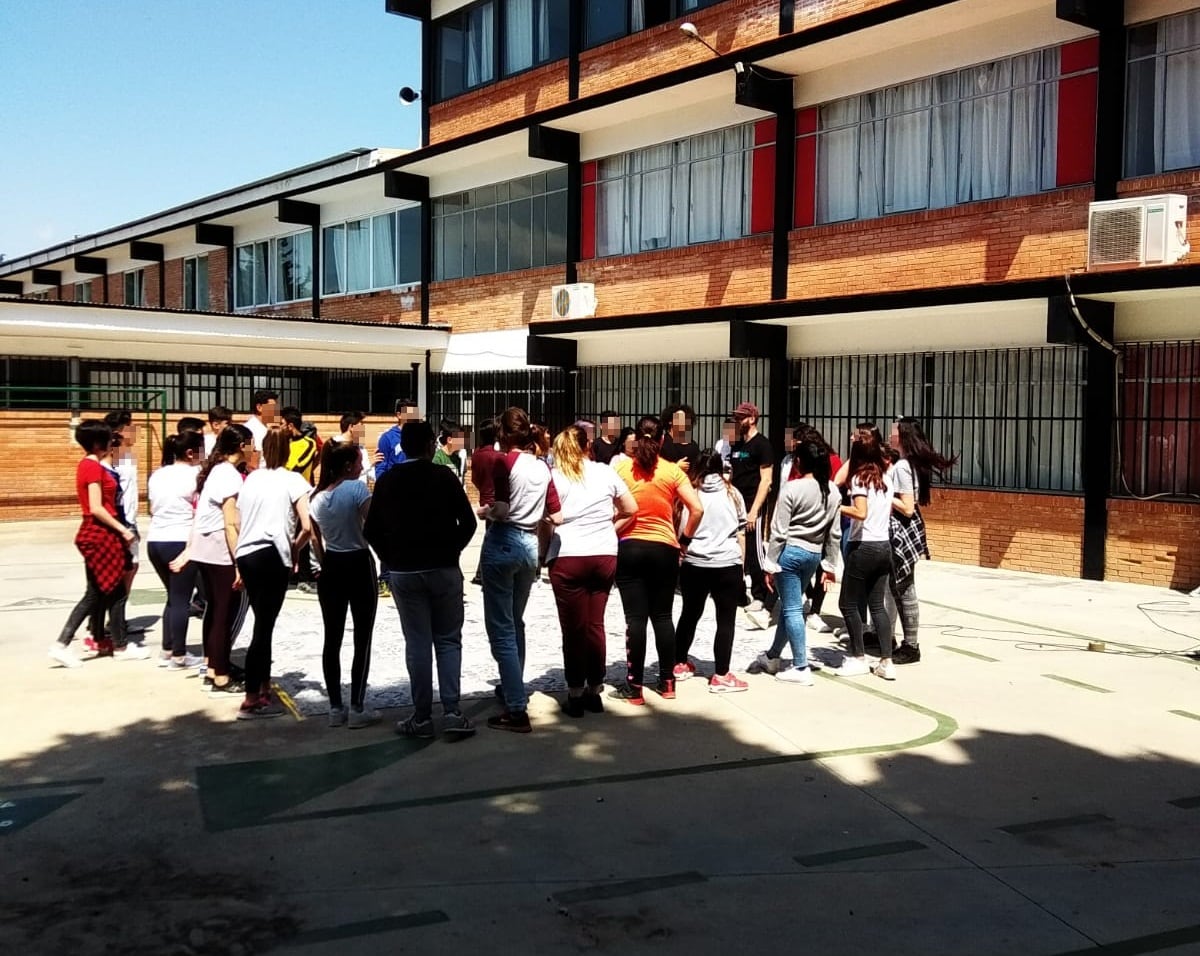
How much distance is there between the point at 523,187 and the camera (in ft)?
70.5

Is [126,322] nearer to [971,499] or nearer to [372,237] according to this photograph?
[372,237]

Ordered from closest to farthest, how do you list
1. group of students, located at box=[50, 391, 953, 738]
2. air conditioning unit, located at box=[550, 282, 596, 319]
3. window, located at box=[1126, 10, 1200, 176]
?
group of students, located at box=[50, 391, 953, 738] → window, located at box=[1126, 10, 1200, 176] → air conditioning unit, located at box=[550, 282, 596, 319]

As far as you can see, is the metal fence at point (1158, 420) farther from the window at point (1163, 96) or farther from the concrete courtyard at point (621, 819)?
the concrete courtyard at point (621, 819)

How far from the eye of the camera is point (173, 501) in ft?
26.5

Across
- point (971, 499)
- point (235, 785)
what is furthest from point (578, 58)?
point (235, 785)

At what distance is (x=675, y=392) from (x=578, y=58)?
6117mm

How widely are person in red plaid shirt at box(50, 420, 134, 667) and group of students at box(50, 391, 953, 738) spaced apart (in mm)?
15

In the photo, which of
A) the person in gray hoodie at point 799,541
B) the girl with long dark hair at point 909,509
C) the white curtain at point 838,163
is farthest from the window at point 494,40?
the person in gray hoodie at point 799,541

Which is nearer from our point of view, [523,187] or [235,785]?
[235,785]

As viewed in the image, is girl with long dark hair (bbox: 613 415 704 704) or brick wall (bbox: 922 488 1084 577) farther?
brick wall (bbox: 922 488 1084 577)

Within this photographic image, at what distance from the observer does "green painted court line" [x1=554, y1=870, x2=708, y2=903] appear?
4.40 meters

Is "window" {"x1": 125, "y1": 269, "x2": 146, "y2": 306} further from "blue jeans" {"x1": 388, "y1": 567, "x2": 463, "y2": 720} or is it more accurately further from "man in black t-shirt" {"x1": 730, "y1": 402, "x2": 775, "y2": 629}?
"blue jeans" {"x1": 388, "y1": 567, "x2": 463, "y2": 720}

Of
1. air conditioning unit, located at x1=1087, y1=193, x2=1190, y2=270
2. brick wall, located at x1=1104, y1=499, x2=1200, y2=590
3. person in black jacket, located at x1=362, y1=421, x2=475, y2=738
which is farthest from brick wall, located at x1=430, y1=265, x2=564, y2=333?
person in black jacket, located at x1=362, y1=421, x2=475, y2=738

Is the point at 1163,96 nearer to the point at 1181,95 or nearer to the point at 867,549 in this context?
the point at 1181,95
